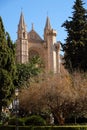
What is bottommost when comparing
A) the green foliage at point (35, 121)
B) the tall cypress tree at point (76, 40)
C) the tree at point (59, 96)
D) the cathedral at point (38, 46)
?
the green foliage at point (35, 121)

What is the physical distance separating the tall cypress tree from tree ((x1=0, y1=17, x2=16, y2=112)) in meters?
5.81

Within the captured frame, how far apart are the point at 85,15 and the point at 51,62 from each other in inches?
1936

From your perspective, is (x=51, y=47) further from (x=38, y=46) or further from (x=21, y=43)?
(x=21, y=43)

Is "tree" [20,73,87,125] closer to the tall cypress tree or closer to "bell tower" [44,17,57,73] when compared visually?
the tall cypress tree

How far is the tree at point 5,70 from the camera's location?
2879 cm

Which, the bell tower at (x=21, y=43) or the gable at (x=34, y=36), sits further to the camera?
the gable at (x=34, y=36)

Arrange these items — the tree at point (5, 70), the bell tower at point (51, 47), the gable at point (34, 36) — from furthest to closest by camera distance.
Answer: the gable at point (34, 36), the bell tower at point (51, 47), the tree at point (5, 70)

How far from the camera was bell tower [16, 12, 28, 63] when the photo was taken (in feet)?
269

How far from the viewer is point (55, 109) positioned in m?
26.6

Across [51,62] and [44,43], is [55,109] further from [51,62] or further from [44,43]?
[44,43]

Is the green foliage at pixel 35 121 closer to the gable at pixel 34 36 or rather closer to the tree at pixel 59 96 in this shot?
the tree at pixel 59 96

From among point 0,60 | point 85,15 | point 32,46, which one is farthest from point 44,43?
point 0,60

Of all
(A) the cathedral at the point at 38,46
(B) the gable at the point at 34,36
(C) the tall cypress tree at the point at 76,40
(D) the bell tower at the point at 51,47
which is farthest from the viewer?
(B) the gable at the point at 34,36

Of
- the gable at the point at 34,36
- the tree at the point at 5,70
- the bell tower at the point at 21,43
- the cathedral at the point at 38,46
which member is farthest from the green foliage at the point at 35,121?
the gable at the point at 34,36
